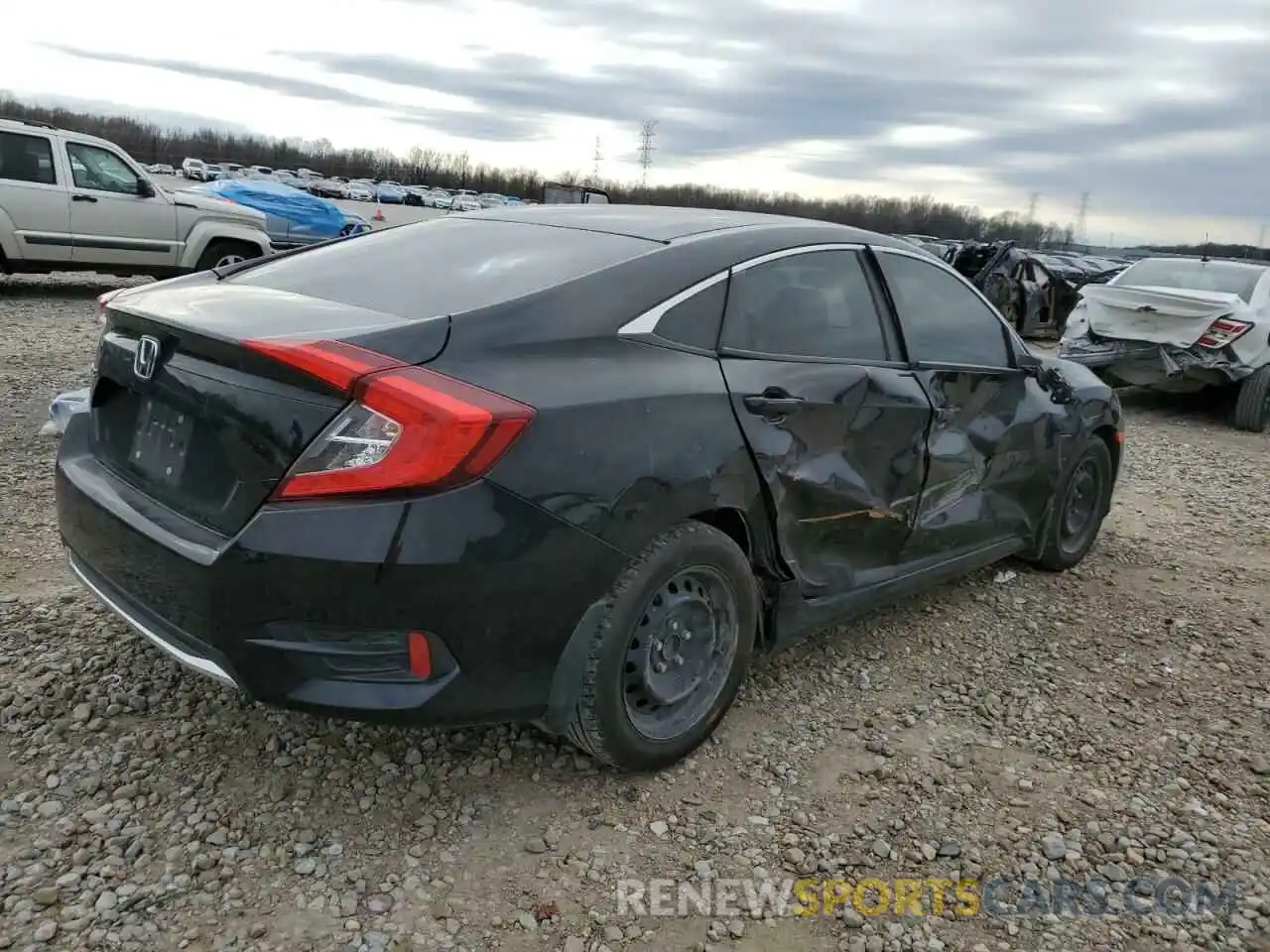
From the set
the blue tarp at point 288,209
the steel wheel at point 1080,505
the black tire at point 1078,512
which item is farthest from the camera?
the blue tarp at point 288,209

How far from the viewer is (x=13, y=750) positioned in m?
2.67

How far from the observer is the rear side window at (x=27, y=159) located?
1012 cm

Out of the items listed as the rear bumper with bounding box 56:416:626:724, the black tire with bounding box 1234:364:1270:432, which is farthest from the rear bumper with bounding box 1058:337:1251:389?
the rear bumper with bounding box 56:416:626:724

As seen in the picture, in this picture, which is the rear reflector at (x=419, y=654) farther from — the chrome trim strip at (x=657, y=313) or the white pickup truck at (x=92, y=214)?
the white pickup truck at (x=92, y=214)

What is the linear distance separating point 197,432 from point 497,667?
93 cm

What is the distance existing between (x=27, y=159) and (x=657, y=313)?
10336 millimetres

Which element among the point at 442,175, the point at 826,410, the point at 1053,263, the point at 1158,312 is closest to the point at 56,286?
the point at 826,410

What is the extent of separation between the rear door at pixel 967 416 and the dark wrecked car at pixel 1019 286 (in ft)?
33.8

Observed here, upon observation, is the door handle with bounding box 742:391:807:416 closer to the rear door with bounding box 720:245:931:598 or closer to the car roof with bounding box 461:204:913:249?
the rear door with bounding box 720:245:931:598

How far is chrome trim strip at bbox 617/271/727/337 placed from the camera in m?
Result: 2.60

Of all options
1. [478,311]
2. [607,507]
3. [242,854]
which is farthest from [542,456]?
[242,854]

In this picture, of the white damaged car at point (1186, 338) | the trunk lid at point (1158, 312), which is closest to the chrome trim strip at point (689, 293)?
the white damaged car at point (1186, 338)

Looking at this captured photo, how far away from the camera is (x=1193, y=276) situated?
33.0 feet

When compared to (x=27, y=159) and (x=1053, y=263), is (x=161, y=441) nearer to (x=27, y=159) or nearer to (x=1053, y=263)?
(x=27, y=159)
